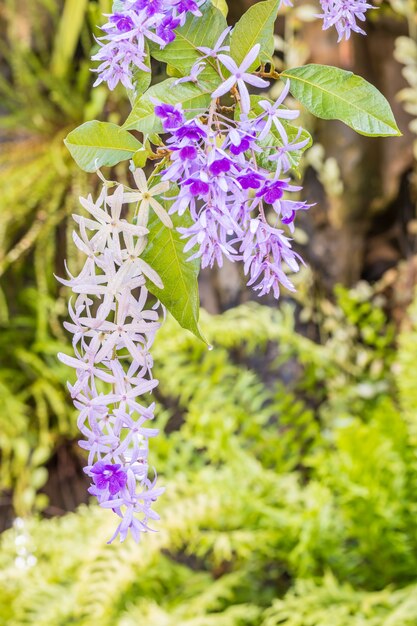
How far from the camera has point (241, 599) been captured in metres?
1.33

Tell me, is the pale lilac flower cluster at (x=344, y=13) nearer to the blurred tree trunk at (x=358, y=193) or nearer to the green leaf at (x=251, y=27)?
the green leaf at (x=251, y=27)

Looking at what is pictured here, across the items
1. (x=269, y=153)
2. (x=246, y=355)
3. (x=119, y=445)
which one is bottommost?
(x=246, y=355)

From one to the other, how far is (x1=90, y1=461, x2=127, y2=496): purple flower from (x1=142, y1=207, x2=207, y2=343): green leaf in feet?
0.22

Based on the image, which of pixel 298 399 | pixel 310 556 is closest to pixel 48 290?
pixel 298 399

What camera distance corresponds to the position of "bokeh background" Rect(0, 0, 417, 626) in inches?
47.5

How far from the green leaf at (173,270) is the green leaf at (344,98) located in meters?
0.08

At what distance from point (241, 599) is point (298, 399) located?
50 cm

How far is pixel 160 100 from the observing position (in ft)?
0.99

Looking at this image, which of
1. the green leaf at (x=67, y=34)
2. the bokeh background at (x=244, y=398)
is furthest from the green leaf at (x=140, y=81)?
the green leaf at (x=67, y=34)

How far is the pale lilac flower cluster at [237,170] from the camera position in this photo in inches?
11.4

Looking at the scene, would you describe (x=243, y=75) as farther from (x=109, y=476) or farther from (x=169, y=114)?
(x=109, y=476)

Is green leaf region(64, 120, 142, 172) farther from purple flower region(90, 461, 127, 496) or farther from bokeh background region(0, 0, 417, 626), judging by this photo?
bokeh background region(0, 0, 417, 626)

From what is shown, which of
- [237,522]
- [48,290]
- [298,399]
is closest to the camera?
[237,522]

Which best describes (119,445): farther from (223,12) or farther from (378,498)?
(378,498)
